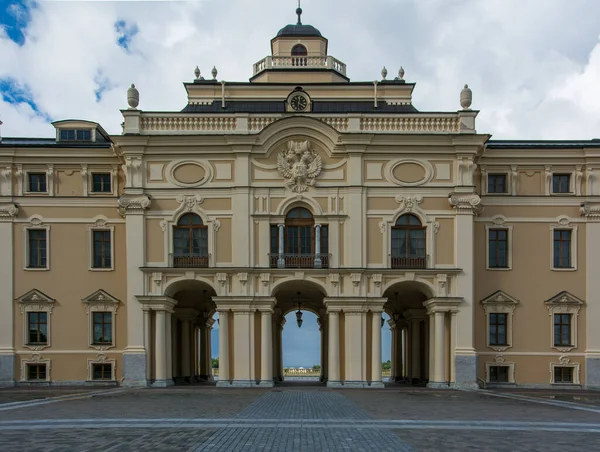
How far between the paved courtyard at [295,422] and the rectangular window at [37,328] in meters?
9.22

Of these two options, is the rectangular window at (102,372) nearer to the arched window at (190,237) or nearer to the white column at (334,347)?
the arched window at (190,237)

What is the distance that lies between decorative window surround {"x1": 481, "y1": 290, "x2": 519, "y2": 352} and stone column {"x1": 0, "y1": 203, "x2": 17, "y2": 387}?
26528mm

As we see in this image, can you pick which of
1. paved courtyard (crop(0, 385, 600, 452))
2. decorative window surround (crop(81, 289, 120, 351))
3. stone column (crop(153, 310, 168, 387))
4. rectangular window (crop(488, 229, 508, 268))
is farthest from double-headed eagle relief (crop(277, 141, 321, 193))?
paved courtyard (crop(0, 385, 600, 452))

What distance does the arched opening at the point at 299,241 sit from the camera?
38.8 metres

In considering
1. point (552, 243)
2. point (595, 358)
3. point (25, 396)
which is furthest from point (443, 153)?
point (25, 396)

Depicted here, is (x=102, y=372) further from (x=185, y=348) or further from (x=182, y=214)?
(x=182, y=214)

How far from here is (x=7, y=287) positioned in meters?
40.1

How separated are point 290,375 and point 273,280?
29.2m

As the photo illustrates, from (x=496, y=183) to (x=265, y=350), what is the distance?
16363mm

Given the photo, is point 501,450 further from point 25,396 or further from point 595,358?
point 595,358

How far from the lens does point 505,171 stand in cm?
4088

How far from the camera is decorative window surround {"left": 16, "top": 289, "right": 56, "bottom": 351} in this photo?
1572 inches

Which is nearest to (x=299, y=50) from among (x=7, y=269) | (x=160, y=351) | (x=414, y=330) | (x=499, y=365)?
(x=414, y=330)

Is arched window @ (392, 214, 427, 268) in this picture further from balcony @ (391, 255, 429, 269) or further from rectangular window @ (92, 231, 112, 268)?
rectangular window @ (92, 231, 112, 268)
